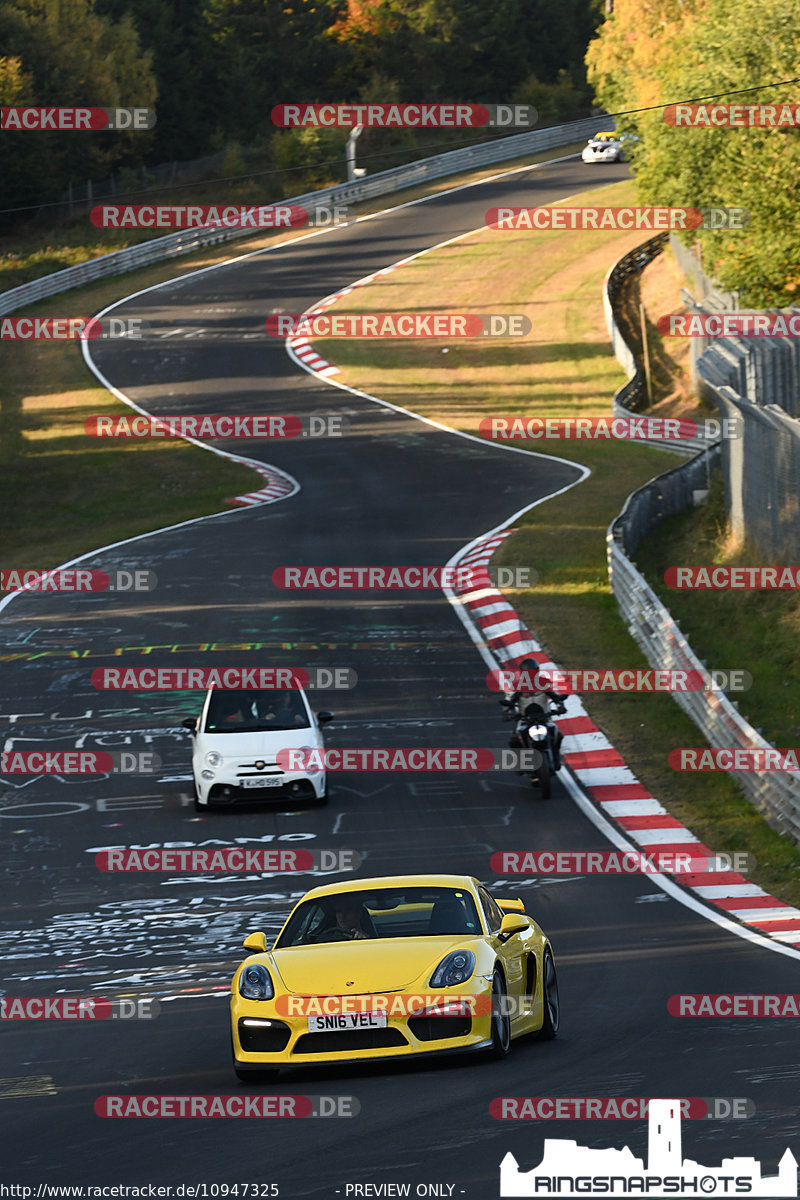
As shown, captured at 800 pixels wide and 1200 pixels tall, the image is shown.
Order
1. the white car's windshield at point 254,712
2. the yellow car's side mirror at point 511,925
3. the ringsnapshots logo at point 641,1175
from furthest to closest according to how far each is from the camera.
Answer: the white car's windshield at point 254,712
the yellow car's side mirror at point 511,925
the ringsnapshots logo at point 641,1175

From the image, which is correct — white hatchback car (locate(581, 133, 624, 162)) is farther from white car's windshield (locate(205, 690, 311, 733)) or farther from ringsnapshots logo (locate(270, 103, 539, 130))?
white car's windshield (locate(205, 690, 311, 733))

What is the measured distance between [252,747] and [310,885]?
360 cm

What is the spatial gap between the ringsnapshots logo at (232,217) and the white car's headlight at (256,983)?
67.1 metres

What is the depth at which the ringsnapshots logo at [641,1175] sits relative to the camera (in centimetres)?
698

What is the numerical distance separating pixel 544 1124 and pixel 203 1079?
255cm

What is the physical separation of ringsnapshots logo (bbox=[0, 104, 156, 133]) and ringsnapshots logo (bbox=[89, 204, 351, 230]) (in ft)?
13.4

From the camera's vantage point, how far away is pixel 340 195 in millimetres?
77312

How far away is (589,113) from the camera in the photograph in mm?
96438

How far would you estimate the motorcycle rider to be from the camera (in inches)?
757

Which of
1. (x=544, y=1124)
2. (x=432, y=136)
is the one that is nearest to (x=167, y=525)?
(x=544, y=1124)

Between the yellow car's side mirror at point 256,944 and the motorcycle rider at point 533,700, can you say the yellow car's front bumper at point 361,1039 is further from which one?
the motorcycle rider at point 533,700

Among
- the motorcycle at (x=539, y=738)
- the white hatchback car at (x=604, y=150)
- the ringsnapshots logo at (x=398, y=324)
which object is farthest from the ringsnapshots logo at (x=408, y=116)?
the motorcycle at (x=539, y=738)

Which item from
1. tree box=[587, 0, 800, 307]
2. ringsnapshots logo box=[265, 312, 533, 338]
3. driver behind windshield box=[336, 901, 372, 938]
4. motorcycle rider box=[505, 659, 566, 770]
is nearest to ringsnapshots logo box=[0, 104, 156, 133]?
ringsnapshots logo box=[265, 312, 533, 338]

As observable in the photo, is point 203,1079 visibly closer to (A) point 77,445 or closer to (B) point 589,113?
(A) point 77,445
